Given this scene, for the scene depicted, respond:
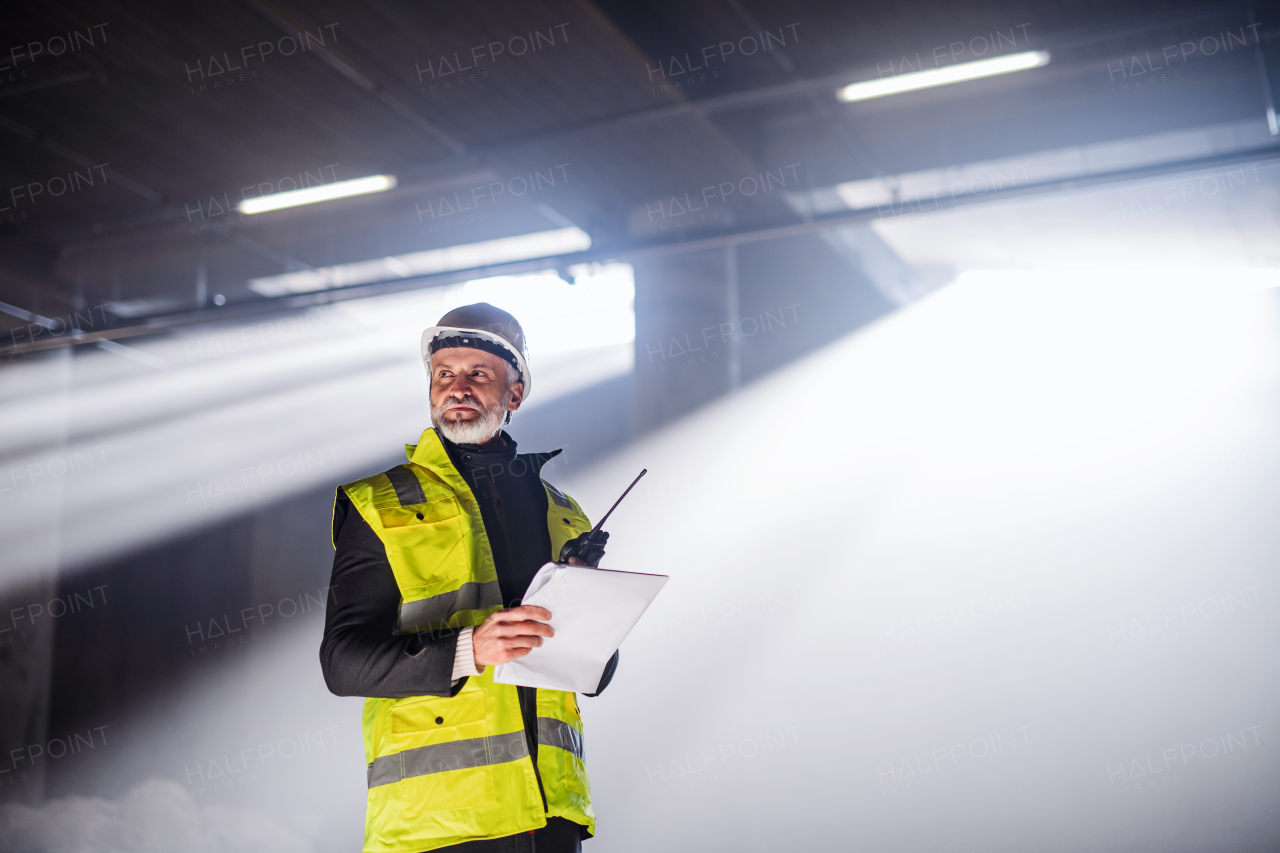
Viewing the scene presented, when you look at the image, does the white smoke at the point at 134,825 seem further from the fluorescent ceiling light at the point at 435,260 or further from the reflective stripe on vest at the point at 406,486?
the reflective stripe on vest at the point at 406,486

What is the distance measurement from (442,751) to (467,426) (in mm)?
585

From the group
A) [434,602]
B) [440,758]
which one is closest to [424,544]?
[434,602]

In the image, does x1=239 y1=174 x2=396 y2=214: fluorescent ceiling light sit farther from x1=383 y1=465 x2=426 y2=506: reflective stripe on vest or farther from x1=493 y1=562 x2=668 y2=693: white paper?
x1=493 y1=562 x2=668 y2=693: white paper

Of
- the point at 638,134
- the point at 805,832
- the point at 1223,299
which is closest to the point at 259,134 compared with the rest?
the point at 638,134

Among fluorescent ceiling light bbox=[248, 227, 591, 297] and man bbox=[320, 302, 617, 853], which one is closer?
man bbox=[320, 302, 617, 853]

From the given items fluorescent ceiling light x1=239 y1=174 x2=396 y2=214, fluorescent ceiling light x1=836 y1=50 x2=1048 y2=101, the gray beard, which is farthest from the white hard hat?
fluorescent ceiling light x1=239 y1=174 x2=396 y2=214

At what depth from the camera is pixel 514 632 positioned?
1327mm

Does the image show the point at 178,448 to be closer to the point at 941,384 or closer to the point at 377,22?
the point at 377,22

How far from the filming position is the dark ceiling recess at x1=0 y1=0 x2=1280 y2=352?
3.99 m

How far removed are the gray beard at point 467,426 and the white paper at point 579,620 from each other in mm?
456

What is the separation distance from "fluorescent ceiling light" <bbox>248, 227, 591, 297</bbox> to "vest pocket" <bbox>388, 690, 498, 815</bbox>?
4.80 m

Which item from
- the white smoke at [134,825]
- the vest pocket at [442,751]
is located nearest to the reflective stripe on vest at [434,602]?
the vest pocket at [442,751]

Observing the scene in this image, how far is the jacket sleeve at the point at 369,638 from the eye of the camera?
137cm

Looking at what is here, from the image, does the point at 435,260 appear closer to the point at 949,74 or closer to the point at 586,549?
the point at 949,74
